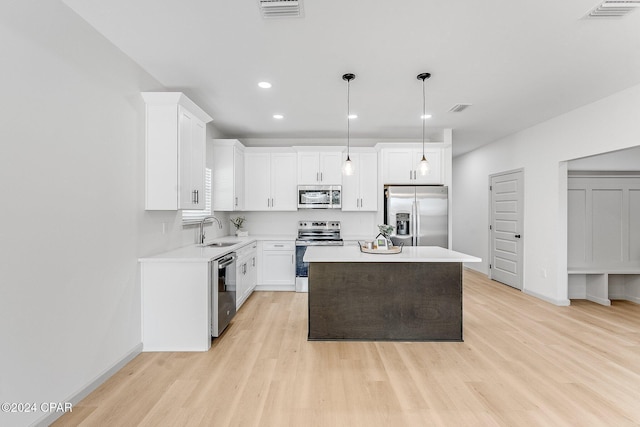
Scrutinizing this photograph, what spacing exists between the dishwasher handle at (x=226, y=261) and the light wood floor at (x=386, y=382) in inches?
31.0

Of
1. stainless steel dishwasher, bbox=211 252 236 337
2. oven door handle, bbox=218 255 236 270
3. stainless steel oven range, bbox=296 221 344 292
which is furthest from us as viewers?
stainless steel oven range, bbox=296 221 344 292

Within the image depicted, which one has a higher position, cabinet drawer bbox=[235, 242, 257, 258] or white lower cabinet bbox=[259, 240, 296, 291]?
cabinet drawer bbox=[235, 242, 257, 258]

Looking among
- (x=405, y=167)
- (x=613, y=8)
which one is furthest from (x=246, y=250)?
(x=613, y=8)

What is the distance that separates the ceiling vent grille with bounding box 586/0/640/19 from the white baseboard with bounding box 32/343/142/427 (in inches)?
181

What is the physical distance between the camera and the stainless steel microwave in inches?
216

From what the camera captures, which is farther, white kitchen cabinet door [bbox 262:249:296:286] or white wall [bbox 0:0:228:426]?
white kitchen cabinet door [bbox 262:249:296:286]

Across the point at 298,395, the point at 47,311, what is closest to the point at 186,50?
the point at 47,311

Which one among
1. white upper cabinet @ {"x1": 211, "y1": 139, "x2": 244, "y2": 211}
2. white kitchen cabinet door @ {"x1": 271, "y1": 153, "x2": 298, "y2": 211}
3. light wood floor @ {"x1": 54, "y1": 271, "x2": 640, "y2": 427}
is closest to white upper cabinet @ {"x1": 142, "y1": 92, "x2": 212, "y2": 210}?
light wood floor @ {"x1": 54, "y1": 271, "x2": 640, "y2": 427}

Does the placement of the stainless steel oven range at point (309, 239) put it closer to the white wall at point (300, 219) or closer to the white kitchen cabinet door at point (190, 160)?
the white wall at point (300, 219)

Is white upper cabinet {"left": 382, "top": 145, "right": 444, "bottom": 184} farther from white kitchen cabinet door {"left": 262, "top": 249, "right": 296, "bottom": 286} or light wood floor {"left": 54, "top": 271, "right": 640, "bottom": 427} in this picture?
light wood floor {"left": 54, "top": 271, "right": 640, "bottom": 427}

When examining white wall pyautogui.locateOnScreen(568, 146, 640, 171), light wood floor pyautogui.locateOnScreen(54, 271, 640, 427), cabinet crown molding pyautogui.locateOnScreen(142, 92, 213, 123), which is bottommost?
light wood floor pyautogui.locateOnScreen(54, 271, 640, 427)

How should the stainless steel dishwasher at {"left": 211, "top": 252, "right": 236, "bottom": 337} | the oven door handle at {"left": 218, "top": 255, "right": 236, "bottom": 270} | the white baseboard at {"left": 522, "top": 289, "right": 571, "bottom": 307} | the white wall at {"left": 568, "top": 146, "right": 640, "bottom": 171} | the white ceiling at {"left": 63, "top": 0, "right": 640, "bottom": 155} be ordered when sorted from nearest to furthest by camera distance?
the white ceiling at {"left": 63, "top": 0, "right": 640, "bottom": 155}, the stainless steel dishwasher at {"left": 211, "top": 252, "right": 236, "bottom": 337}, the oven door handle at {"left": 218, "top": 255, "right": 236, "bottom": 270}, the white baseboard at {"left": 522, "top": 289, "right": 571, "bottom": 307}, the white wall at {"left": 568, "top": 146, "right": 640, "bottom": 171}

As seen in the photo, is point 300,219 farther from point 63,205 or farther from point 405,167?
point 63,205

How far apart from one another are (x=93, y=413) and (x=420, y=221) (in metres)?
4.59
